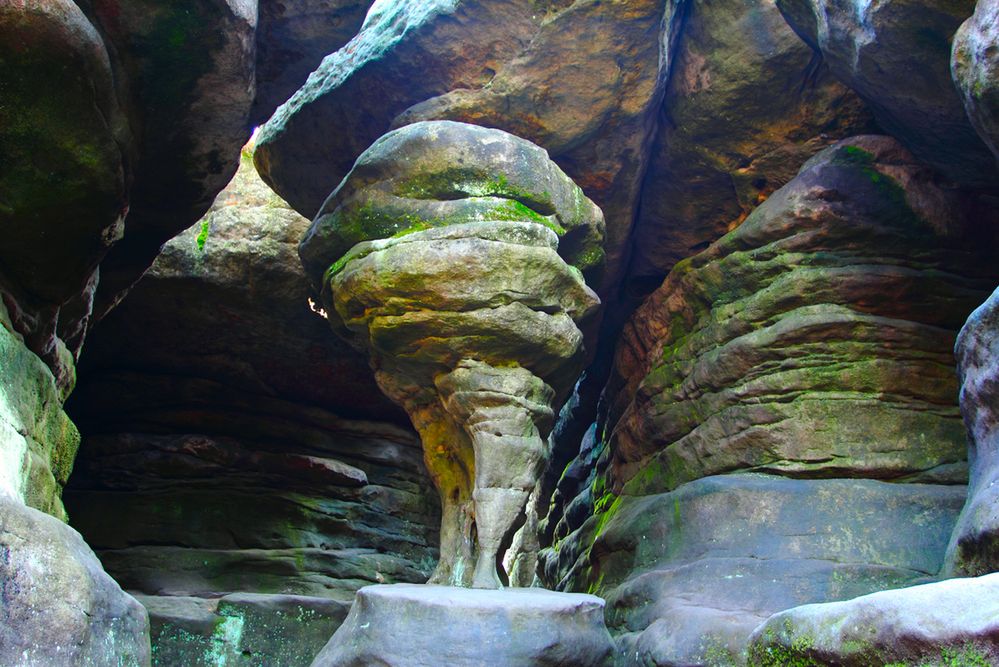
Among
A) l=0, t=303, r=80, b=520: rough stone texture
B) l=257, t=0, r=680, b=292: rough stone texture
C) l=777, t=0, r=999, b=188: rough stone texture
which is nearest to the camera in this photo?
l=0, t=303, r=80, b=520: rough stone texture

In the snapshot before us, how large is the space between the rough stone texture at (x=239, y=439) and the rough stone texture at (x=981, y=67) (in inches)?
252

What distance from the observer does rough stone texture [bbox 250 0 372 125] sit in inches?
324

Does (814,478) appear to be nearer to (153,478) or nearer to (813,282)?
(813,282)

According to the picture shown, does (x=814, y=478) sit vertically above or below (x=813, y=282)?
below

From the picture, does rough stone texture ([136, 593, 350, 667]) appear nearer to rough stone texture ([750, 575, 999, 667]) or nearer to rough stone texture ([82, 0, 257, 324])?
rough stone texture ([82, 0, 257, 324])

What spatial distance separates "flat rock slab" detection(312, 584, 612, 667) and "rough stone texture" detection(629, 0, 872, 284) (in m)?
4.92

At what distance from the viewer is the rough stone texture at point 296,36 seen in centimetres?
822

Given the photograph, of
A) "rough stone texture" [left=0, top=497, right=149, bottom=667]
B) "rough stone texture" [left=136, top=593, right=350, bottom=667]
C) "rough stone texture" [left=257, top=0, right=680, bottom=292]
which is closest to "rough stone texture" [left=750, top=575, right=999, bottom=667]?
"rough stone texture" [left=0, top=497, right=149, bottom=667]

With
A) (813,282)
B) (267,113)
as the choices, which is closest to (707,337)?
(813,282)

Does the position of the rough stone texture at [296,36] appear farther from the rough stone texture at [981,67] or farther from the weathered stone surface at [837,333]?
the rough stone texture at [981,67]

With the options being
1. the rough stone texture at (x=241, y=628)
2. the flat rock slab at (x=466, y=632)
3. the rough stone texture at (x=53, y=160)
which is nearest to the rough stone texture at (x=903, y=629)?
the flat rock slab at (x=466, y=632)

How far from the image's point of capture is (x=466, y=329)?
267 inches

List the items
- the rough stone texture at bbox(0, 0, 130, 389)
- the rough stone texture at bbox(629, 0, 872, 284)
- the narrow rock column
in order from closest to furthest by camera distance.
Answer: the rough stone texture at bbox(0, 0, 130, 389) → the narrow rock column → the rough stone texture at bbox(629, 0, 872, 284)

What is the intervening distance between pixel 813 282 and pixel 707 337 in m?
1.11
